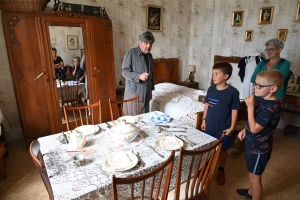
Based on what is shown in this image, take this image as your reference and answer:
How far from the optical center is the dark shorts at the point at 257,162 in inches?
56.5

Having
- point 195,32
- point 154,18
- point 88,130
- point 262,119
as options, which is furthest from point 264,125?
point 195,32

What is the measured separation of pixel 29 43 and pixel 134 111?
153 cm

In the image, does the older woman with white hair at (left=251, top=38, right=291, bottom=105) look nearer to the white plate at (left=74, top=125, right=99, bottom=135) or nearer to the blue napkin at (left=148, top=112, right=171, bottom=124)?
the blue napkin at (left=148, top=112, right=171, bottom=124)

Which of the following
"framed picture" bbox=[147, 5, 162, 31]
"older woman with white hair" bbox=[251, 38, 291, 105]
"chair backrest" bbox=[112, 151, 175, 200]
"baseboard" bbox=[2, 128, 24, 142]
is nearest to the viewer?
"chair backrest" bbox=[112, 151, 175, 200]

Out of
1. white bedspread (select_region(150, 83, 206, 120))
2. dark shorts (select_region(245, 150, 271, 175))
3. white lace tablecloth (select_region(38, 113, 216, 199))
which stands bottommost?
dark shorts (select_region(245, 150, 271, 175))

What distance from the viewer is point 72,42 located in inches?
104

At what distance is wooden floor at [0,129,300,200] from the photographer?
187 centimetres

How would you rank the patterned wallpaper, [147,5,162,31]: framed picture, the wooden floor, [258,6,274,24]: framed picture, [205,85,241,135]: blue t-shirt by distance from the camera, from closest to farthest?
[205,85,241,135]: blue t-shirt < the wooden floor < the patterned wallpaper < [258,6,274,24]: framed picture < [147,5,162,31]: framed picture

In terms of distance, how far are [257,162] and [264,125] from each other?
1.06ft

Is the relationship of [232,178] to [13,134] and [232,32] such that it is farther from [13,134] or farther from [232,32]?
[13,134]

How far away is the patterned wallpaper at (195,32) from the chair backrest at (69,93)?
2.47ft

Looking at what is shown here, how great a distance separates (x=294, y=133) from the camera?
3.05 m

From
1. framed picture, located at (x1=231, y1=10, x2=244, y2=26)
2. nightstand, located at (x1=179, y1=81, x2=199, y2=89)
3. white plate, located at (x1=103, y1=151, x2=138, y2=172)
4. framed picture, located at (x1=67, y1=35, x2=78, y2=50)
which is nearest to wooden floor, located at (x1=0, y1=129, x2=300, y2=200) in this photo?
white plate, located at (x1=103, y1=151, x2=138, y2=172)

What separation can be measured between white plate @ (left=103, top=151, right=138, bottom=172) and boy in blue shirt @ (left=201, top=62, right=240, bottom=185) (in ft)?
3.02
